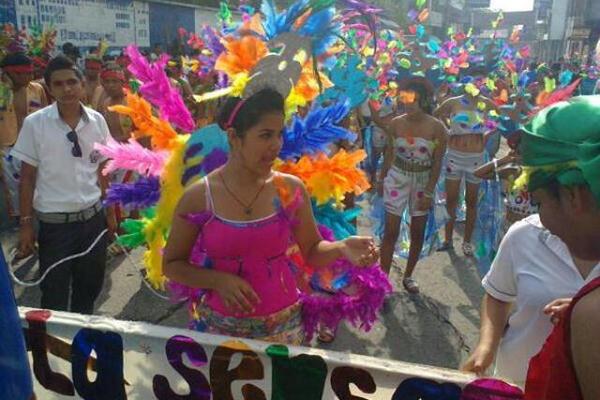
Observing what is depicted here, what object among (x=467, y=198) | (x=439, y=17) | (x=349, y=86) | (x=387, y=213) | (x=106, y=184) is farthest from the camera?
(x=439, y=17)

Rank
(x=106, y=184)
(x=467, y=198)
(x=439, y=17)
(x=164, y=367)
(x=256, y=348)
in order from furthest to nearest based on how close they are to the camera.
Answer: (x=439, y=17)
(x=467, y=198)
(x=106, y=184)
(x=164, y=367)
(x=256, y=348)

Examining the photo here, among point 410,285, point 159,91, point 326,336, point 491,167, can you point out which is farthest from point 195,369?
point 410,285

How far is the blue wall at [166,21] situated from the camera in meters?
16.4

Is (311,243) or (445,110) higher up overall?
(445,110)

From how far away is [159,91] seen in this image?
2.84 metres

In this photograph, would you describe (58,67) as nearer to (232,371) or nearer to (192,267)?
(192,267)

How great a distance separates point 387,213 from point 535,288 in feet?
9.49

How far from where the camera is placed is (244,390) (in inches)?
68.2

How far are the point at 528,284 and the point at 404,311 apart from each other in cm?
263

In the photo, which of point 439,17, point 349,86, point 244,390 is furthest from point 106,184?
point 439,17

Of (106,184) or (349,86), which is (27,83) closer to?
(106,184)

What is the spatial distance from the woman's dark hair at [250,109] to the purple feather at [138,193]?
0.85 metres

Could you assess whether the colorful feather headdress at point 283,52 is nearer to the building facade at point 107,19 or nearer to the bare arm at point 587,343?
the bare arm at point 587,343

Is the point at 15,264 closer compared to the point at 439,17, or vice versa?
the point at 15,264
